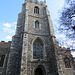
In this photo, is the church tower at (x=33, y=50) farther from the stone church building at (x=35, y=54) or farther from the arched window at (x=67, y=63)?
the arched window at (x=67, y=63)

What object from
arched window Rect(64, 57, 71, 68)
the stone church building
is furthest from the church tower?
arched window Rect(64, 57, 71, 68)

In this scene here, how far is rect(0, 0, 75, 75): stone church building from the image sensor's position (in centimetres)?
924

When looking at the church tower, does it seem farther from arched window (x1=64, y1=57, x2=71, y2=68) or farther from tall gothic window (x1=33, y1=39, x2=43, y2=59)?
arched window (x1=64, y1=57, x2=71, y2=68)

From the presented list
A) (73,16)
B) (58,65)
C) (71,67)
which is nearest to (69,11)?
(73,16)

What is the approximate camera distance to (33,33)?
1241 centimetres

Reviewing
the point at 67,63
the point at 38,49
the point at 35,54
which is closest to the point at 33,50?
the point at 35,54

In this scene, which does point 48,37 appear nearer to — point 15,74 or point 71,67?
point 71,67

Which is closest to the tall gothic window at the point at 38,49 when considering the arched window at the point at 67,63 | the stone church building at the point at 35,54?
the stone church building at the point at 35,54

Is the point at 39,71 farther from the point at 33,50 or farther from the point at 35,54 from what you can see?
the point at 33,50

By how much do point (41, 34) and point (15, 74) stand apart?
736 centimetres

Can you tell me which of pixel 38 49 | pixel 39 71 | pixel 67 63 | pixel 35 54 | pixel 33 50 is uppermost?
pixel 38 49

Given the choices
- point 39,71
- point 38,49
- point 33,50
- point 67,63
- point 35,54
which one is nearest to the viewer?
point 39,71

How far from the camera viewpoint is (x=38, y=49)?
37.4ft

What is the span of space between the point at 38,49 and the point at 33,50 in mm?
884
